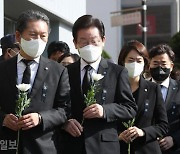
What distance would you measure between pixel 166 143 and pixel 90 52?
1.42 meters

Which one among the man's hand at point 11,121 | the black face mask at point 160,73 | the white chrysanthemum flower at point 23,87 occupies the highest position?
the black face mask at point 160,73

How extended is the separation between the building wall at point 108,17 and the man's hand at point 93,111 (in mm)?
24229

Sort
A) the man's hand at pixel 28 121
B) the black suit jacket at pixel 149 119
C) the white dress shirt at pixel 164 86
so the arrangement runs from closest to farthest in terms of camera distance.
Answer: the man's hand at pixel 28 121, the black suit jacket at pixel 149 119, the white dress shirt at pixel 164 86

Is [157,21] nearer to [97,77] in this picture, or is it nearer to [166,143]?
[166,143]

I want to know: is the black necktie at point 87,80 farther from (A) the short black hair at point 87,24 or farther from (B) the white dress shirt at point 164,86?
(B) the white dress shirt at point 164,86

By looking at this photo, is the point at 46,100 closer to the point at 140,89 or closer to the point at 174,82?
the point at 140,89

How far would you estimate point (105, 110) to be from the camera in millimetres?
3965

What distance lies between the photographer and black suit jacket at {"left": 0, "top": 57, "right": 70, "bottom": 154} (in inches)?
149

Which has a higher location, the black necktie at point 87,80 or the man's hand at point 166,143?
the black necktie at point 87,80

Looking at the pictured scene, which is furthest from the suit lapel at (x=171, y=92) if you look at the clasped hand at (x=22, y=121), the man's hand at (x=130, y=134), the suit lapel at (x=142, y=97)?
the clasped hand at (x=22, y=121)

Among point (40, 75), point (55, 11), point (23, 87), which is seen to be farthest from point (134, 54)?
point (55, 11)

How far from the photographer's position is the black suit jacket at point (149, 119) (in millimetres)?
4602

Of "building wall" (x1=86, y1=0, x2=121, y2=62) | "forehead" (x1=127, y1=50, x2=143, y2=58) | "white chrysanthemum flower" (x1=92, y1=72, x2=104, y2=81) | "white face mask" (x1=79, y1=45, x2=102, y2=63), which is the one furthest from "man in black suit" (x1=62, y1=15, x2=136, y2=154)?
"building wall" (x1=86, y1=0, x2=121, y2=62)

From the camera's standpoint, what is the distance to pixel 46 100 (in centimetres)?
386
